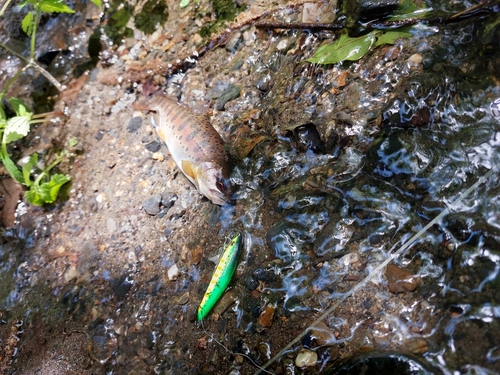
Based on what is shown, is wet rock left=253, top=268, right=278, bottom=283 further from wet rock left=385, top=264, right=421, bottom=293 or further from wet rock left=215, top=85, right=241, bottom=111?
wet rock left=215, top=85, right=241, bottom=111

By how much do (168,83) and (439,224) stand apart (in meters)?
3.25

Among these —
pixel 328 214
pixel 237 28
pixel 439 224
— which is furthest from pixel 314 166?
pixel 237 28

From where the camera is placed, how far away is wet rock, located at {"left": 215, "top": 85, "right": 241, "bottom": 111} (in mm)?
3781

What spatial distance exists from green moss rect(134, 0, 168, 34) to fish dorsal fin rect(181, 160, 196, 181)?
2.21 meters

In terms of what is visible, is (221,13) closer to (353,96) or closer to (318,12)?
(318,12)

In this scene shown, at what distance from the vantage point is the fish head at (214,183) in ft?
10.4

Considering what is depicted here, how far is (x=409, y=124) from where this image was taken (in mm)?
2588

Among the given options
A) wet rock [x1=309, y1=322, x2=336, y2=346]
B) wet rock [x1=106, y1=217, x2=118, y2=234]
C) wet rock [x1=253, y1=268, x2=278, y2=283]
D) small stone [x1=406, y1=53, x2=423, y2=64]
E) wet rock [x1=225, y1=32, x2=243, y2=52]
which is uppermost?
wet rock [x1=225, y1=32, x2=243, y2=52]

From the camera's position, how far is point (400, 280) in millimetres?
2246

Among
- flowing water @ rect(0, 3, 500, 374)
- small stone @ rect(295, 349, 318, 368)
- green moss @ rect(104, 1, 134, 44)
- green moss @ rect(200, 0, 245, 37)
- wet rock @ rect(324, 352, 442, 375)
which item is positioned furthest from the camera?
green moss @ rect(104, 1, 134, 44)

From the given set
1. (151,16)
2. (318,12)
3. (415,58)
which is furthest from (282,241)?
(151,16)

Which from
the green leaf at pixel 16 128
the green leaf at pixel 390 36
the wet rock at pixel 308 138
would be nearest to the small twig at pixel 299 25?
the green leaf at pixel 390 36

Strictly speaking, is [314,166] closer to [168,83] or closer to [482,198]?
[482,198]

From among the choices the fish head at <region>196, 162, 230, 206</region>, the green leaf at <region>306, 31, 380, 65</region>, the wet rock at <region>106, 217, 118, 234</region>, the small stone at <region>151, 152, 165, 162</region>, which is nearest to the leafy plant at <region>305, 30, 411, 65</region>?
the green leaf at <region>306, 31, 380, 65</region>
